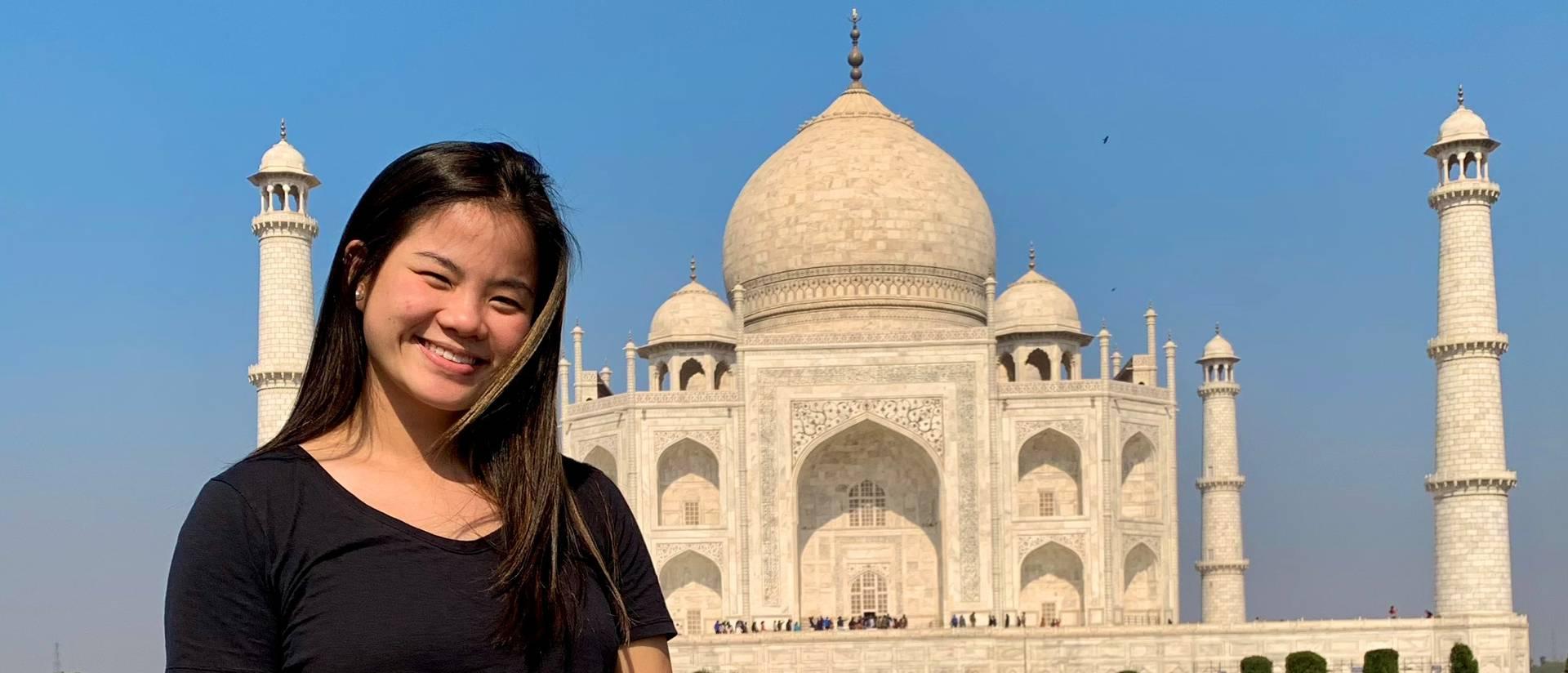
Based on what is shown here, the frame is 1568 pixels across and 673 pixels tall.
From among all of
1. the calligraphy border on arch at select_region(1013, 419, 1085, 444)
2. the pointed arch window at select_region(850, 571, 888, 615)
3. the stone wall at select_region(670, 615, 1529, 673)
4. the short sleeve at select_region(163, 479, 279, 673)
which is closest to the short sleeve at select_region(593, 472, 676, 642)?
the short sleeve at select_region(163, 479, 279, 673)

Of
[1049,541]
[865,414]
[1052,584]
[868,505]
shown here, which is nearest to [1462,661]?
[1049,541]

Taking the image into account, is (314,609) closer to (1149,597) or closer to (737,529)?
(737,529)

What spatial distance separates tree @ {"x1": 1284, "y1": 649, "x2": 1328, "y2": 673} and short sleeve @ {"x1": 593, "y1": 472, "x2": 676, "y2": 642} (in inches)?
750

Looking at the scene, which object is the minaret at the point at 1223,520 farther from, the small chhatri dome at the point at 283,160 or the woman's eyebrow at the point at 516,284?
the woman's eyebrow at the point at 516,284

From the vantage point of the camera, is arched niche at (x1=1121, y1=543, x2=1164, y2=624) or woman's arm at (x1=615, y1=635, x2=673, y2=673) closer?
woman's arm at (x1=615, y1=635, x2=673, y2=673)

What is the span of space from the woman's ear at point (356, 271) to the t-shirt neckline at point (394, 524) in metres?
0.21

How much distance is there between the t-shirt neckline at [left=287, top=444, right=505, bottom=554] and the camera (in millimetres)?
1871

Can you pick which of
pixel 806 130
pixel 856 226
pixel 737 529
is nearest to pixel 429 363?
pixel 737 529

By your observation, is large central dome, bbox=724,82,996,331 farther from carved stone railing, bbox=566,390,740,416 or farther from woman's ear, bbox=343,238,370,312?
woman's ear, bbox=343,238,370,312

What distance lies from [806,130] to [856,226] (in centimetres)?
277

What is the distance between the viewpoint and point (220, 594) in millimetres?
1765

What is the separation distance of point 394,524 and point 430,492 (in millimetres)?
104

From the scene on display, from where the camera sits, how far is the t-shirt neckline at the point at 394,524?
6.14ft

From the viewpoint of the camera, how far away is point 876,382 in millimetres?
25703
